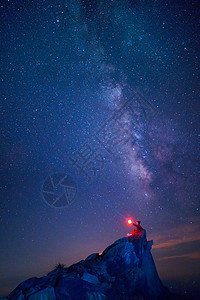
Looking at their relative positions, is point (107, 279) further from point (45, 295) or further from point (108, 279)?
point (45, 295)

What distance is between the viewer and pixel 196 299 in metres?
46.4

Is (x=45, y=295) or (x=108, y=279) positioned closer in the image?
(x=45, y=295)

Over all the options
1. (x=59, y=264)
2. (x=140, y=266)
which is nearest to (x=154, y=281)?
(x=140, y=266)

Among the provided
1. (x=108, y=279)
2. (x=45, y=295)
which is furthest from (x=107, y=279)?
(x=45, y=295)

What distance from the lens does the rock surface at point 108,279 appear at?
18.6 metres

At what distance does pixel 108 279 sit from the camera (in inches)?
987

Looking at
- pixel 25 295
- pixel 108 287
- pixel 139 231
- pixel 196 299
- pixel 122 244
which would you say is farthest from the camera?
pixel 196 299

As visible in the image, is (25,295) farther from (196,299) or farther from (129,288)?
(196,299)

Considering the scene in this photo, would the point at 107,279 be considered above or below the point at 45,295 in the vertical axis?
below

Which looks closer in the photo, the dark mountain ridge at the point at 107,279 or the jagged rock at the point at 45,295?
the jagged rock at the point at 45,295

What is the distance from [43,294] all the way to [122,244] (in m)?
13.3

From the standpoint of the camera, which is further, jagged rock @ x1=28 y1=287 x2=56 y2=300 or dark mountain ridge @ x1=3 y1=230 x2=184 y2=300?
dark mountain ridge @ x1=3 y1=230 x2=184 y2=300

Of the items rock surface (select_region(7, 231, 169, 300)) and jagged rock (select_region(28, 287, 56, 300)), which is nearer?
jagged rock (select_region(28, 287, 56, 300))

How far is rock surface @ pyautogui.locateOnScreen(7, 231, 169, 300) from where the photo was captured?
18609 millimetres
